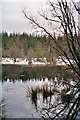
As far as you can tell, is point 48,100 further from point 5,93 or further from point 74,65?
point 74,65

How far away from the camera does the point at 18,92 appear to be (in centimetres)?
492

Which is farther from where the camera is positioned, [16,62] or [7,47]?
[16,62]

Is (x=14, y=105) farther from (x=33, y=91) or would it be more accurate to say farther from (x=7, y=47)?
(x=7, y=47)

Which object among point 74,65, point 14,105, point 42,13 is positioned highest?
point 42,13

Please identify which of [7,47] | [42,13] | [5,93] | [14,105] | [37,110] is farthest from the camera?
[7,47]

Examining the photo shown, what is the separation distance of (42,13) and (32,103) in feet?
6.04

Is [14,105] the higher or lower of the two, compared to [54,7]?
lower

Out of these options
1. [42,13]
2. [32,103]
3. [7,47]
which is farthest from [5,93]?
[7,47]

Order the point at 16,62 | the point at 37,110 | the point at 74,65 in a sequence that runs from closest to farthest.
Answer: the point at 74,65, the point at 37,110, the point at 16,62

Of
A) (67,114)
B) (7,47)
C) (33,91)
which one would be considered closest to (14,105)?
(33,91)

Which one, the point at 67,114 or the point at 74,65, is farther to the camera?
the point at 67,114

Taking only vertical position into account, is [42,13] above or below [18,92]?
above

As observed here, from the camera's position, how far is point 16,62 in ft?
33.9

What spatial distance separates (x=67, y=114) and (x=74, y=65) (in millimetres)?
753
